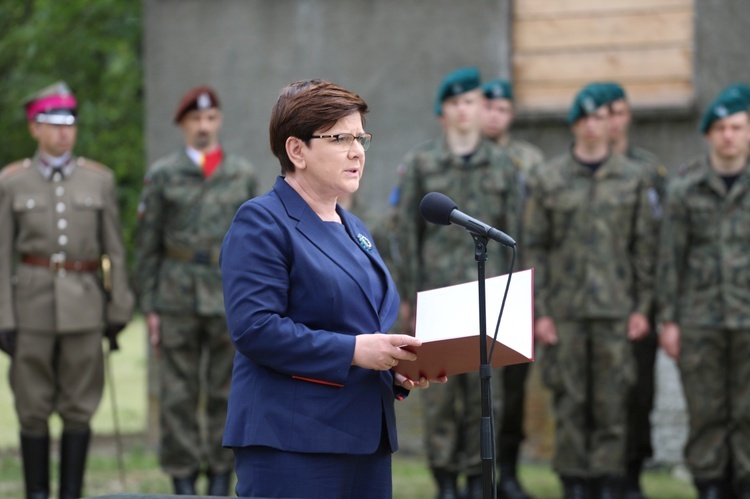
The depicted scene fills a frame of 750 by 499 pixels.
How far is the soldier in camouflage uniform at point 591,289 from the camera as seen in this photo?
7.28 metres

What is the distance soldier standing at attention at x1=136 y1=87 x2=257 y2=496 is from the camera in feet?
25.2

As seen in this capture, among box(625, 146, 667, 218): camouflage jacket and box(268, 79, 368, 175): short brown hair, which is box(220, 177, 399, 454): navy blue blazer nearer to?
box(268, 79, 368, 175): short brown hair

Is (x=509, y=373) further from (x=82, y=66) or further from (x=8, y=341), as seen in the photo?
(x=82, y=66)

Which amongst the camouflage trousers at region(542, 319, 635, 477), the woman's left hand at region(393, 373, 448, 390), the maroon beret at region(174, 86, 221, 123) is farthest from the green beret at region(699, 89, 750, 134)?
the woman's left hand at region(393, 373, 448, 390)

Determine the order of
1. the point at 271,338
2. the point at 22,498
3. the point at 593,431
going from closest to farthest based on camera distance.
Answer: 1. the point at 271,338
2. the point at 593,431
3. the point at 22,498

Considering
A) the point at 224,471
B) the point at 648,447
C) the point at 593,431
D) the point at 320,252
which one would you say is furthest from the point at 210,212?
the point at 320,252

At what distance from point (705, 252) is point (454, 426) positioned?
175 cm

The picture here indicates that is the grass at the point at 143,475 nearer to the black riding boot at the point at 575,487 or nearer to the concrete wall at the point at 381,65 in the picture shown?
the concrete wall at the point at 381,65

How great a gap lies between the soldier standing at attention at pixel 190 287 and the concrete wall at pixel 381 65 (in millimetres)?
1550

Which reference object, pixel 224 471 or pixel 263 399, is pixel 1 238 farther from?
pixel 263 399

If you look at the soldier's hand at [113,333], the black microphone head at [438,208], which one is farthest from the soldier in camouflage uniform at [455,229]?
the black microphone head at [438,208]

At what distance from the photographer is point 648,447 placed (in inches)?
324

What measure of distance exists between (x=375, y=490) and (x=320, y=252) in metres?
0.74

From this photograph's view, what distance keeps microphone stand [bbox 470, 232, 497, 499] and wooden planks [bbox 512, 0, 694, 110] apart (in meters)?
5.62
